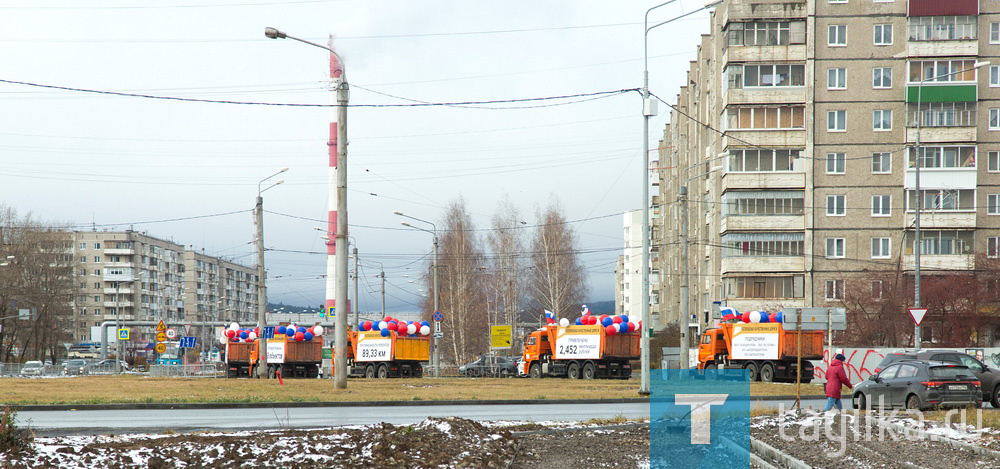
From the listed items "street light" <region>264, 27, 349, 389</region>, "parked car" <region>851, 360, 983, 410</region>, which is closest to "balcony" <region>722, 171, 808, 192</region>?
"street light" <region>264, 27, 349, 389</region>

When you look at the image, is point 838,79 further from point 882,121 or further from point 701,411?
point 701,411

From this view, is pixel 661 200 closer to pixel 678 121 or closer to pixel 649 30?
A: pixel 678 121

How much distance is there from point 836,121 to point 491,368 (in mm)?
26500

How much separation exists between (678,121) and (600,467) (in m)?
82.6

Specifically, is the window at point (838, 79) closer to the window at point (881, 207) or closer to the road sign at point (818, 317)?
the window at point (881, 207)

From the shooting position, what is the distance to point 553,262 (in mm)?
73062

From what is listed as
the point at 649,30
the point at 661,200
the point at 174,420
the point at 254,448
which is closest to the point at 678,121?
the point at 661,200

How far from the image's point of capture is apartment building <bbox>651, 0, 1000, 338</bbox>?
58812mm

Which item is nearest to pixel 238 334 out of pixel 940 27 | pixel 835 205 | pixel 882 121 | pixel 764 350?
pixel 764 350

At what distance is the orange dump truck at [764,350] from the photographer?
39.5 meters

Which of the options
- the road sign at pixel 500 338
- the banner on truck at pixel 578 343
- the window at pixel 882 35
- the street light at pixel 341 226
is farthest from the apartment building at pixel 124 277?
the street light at pixel 341 226

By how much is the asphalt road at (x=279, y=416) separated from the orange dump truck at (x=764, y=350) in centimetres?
1505

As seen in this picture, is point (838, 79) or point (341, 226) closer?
point (341, 226)

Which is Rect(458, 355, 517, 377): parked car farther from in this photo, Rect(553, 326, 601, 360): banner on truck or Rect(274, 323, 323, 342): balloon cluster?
Rect(553, 326, 601, 360): banner on truck
